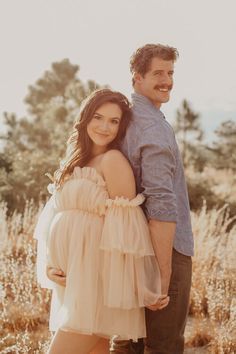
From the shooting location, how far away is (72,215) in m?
2.76

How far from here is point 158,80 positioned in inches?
113

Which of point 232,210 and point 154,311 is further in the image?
point 232,210

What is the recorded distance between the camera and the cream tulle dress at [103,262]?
2658 millimetres

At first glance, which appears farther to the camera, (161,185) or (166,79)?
(166,79)

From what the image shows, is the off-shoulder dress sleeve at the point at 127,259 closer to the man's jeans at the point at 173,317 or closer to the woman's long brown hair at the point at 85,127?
the man's jeans at the point at 173,317

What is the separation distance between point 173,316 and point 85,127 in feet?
3.42

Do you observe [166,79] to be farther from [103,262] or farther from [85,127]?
[103,262]

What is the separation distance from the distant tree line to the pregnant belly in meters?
6.93

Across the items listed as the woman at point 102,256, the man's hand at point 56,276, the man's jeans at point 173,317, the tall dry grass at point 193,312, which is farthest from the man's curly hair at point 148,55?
the tall dry grass at point 193,312

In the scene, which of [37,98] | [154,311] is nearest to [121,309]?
[154,311]

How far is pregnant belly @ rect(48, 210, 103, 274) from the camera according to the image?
271 cm

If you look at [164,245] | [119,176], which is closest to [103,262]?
[164,245]

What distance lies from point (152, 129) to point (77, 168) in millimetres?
426

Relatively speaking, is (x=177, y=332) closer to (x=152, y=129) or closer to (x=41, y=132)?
(x=152, y=129)
